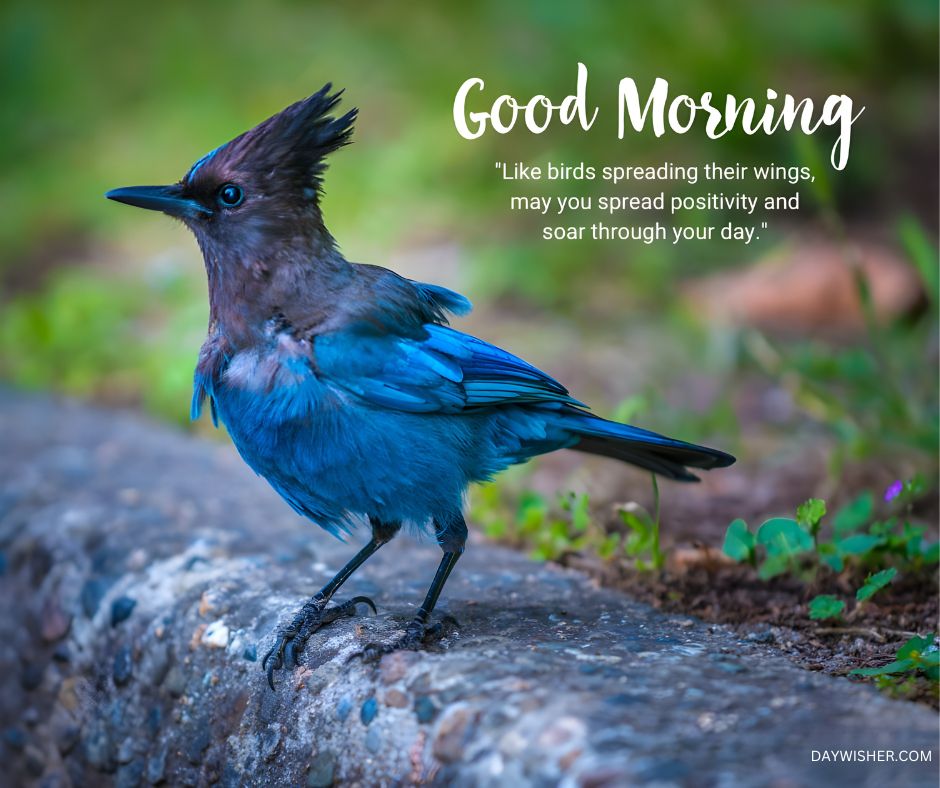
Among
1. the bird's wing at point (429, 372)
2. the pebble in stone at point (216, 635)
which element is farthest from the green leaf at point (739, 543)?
the pebble in stone at point (216, 635)

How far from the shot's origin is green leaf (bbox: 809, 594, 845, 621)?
111 inches

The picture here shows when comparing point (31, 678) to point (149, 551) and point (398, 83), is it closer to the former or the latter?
point (149, 551)

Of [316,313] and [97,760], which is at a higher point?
[316,313]

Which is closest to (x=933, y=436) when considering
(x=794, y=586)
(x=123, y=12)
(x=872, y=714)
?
(x=794, y=586)

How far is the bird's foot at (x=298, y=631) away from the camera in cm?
278

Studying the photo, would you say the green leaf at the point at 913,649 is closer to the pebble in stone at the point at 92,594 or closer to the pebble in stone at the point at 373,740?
the pebble in stone at the point at 373,740

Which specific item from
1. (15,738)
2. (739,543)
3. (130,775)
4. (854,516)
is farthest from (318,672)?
(854,516)

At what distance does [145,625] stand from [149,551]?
32 cm

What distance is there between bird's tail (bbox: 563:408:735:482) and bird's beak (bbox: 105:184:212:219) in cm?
113

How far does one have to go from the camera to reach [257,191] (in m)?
3.01

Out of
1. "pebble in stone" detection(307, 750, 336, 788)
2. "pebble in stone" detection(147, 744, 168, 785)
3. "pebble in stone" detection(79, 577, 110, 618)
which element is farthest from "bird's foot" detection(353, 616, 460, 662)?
"pebble in stone" detection(79, 577, 110, 618)

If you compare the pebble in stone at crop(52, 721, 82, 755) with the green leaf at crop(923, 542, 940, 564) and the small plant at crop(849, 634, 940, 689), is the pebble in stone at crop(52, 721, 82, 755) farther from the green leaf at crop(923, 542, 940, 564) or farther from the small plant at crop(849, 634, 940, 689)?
the green leaf at crop(923, 542, 940, 564)

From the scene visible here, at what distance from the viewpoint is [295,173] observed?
3.04 m

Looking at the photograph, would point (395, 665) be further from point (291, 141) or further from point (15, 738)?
point (15, 738)
